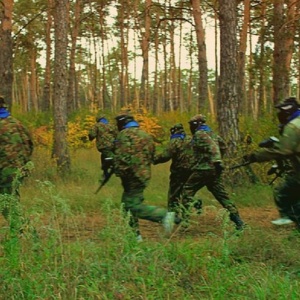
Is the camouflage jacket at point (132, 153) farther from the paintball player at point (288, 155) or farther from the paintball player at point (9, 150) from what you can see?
the paintball player at point (288, 155)

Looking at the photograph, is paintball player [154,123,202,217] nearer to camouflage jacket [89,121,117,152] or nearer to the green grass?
the green grass

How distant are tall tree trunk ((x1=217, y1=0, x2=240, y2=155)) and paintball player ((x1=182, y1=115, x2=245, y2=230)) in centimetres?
308

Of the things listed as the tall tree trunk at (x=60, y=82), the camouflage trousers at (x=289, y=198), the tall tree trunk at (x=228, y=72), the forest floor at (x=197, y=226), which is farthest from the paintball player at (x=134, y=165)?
the tall tree trunk at (x=60, y=82)

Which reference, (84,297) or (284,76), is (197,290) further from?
(284,76)

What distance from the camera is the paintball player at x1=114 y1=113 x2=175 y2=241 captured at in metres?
6.07

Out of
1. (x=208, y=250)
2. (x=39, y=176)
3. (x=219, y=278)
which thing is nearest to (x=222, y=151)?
(x=208, y=250)

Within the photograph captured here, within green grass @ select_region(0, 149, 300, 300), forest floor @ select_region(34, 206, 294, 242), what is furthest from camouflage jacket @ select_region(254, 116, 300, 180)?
forest floor @ select_region(34, 206, 294, 242)

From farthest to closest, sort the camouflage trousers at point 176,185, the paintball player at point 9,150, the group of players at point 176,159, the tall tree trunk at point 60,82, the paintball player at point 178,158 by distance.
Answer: the tall tree trunk at point 60,82 → the camouflage trousers at point 176,185 → the paintball player at point 178,158 → the paintball player at point 9,150 → the group of players at point 176,159

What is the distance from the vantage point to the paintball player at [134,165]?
607cm

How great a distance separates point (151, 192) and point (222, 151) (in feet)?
10.3

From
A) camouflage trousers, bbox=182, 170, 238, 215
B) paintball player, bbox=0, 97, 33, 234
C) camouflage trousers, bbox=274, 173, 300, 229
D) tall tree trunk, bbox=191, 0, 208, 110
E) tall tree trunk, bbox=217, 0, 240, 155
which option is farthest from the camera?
tall tree trunk, bbox=191, 0, 208, 110

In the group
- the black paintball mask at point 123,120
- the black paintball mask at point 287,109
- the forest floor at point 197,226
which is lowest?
the forest floor at point 197,226

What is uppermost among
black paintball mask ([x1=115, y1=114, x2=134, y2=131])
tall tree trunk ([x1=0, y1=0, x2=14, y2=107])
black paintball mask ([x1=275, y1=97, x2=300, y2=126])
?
tall tree trunk ([x1=0, y1=0, x2=14, y2=107])

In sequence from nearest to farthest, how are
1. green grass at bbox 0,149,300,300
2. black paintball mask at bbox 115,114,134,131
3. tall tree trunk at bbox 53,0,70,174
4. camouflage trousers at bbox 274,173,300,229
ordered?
1. green grass at bbox 0,149,300,300
2. camouflage trousers at bbox 274,173,300,229
3. black paintball mask at bbox 115,114,134,131
4. tall tree trunk at bbox 53,0,70,174
